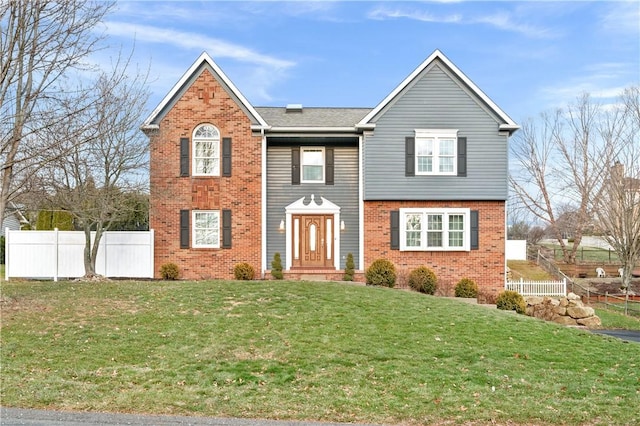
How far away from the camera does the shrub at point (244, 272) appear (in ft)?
66.1

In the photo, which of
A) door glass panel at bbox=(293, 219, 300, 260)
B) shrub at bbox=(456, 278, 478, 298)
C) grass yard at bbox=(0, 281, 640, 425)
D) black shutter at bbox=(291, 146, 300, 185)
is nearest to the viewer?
grass yard at bbox=(0, 281, 640, 425)

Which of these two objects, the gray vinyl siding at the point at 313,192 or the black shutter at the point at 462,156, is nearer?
the black shutter at the point at 462,156

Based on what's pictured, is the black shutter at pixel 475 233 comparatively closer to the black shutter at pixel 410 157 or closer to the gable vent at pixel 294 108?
the black shutter at pixel 410 157

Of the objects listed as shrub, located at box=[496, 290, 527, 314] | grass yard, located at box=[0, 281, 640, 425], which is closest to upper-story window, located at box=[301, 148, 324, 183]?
shrub, located at box=[496, 290, 527, 314]

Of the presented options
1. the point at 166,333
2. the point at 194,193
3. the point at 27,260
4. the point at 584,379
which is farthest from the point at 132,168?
the point at 584,379

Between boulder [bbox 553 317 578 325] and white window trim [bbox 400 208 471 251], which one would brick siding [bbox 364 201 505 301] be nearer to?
white window trim [bbox 400 208 471 251]

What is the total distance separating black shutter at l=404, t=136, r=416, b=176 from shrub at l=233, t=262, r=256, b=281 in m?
6.92

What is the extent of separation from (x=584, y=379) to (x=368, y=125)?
44.3ft

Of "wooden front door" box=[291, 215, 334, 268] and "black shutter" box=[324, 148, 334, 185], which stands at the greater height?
"black shutter" box=[324, 148, 334, 185]

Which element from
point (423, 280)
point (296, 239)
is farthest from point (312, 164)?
point (423, 280)

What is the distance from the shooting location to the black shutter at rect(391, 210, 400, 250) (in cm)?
2083

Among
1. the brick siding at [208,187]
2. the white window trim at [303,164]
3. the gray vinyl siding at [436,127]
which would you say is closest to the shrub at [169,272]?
the brick siding at [208,187]

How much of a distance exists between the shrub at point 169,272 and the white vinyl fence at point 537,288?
45.5ft

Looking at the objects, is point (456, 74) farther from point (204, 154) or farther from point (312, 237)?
point (204, 154)
